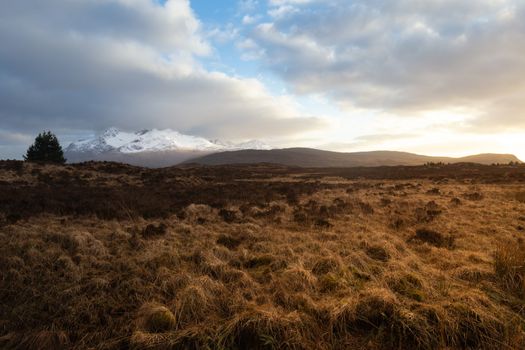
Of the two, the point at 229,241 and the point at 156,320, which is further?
the point at 229,241

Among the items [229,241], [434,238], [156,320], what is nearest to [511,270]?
[434,238]

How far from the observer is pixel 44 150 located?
39156 millimetres

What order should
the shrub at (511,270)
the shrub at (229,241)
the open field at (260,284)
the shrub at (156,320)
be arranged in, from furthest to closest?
the shrub at (229,241) → the shrub at (511,270) → the shrub at (156,320) → the open field at (260,284)

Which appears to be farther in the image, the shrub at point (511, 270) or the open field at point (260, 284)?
the shrub at point (511, 270)

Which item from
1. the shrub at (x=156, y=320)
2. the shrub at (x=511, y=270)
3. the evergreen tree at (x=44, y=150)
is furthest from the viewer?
the evergreen tree at (x=44, y=150)

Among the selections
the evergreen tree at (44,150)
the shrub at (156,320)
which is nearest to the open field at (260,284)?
the shrub at (156,320)

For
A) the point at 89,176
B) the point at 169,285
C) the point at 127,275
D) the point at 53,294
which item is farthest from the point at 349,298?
the point at 89,176

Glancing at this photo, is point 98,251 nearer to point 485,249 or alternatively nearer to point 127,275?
point 127,275

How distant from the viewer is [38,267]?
22.2ft

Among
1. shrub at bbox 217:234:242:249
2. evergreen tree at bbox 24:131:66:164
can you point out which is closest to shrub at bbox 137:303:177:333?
shrub at bbox 217:234:242:249

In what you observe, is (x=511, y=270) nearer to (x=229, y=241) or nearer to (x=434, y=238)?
(x=434, y=238)

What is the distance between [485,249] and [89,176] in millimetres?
26857

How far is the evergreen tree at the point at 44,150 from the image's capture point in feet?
127

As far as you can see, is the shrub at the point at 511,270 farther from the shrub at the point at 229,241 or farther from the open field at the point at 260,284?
the shrub at the point at 229,241
